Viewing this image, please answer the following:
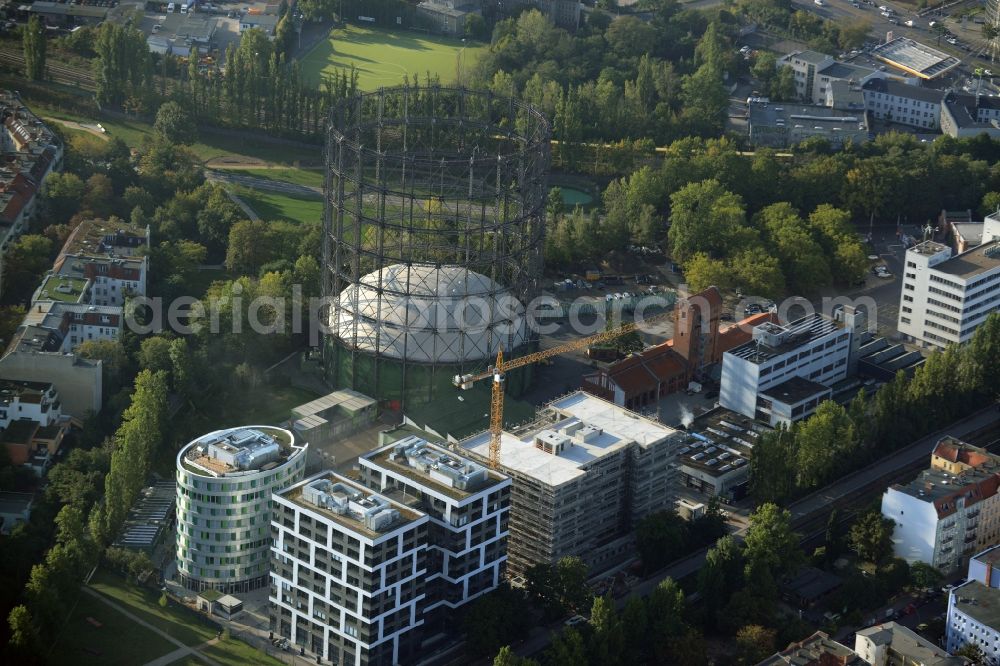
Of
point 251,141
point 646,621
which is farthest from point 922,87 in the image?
point 646,621

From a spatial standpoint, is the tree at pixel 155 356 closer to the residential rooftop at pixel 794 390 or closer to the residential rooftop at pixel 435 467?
the residential rooftop at pixel 435 467

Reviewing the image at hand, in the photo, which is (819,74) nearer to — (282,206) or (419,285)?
(282,206)

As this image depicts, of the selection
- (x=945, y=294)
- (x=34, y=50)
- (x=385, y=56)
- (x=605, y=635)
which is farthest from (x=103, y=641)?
(x=385, y=56)

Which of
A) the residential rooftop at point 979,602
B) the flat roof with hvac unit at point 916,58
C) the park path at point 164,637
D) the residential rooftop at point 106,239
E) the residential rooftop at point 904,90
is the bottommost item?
the park path at point 164,637

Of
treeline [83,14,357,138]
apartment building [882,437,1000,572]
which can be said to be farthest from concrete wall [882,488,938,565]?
treeline [83,14,357,138]

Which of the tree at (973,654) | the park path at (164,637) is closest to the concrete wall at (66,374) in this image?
the park path at (164,637)

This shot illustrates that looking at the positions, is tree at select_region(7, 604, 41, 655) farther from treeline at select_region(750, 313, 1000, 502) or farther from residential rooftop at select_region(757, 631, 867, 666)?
treeline at select_region(750, 313, 1000, 502)

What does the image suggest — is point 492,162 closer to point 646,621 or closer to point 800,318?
point 800,318
